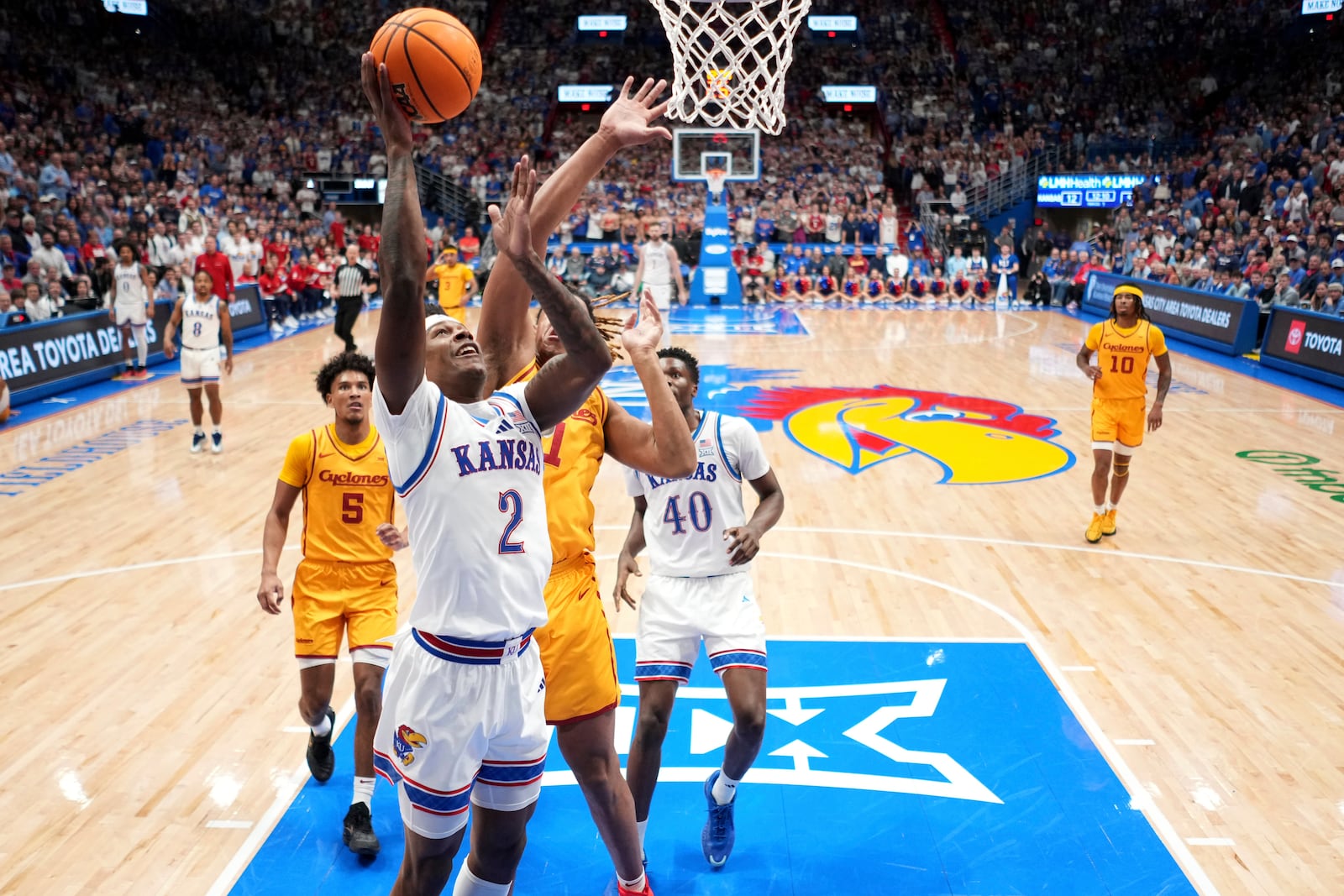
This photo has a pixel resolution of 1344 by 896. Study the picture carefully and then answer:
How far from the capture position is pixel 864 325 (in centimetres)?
2088

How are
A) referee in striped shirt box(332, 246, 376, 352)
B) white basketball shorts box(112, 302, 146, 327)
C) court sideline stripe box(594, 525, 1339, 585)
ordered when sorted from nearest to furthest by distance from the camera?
court sideline stripe box(594, 525, 1339, 585)
white basketball shorts box(112, 302, 146, 327)
referee in striped shirt box(332, 246, 376, 352)

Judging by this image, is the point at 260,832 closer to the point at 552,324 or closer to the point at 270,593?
the point at 270,593

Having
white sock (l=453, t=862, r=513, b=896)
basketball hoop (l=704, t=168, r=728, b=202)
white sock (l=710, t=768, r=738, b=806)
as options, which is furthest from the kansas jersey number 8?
basketball hoop (l=704, t=168, r=728, b=202)

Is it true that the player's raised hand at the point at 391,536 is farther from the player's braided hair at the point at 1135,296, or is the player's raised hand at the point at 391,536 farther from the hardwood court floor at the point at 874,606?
the player's braided hair at the point at 1135,296

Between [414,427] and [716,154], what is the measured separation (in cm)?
2913

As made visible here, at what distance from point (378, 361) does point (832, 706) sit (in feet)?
11.4

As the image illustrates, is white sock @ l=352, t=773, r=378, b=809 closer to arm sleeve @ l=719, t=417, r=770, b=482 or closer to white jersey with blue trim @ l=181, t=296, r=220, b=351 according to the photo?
arm sleeve @ l=719, t=417, r=770, b=482

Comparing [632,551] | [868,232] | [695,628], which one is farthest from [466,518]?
[868,232]

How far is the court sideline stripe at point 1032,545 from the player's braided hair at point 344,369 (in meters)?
3.79

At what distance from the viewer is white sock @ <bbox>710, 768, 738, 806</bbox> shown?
3969mm

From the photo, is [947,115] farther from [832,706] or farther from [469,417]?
[469,417]

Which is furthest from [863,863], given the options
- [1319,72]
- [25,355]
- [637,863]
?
[1319,72]

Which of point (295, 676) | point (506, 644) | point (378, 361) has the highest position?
point (378, 361)

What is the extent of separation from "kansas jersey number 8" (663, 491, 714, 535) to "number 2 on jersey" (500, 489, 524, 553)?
5.14ft
